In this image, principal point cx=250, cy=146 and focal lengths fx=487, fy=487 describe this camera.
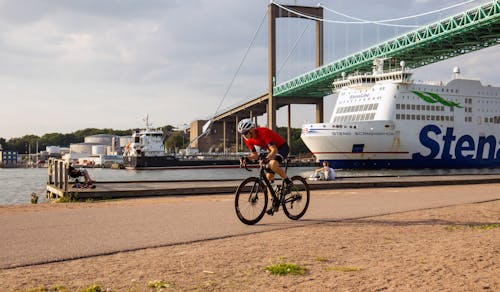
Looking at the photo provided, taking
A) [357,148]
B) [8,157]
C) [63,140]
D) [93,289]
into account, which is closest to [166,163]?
[357,148]

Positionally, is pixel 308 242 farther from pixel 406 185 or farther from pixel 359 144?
pixel 359 144

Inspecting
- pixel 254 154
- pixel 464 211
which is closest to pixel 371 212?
pixel 464 211

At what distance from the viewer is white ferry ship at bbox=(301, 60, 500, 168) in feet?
120

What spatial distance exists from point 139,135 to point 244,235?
6220 centimetres

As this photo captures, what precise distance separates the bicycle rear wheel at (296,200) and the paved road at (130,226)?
0.54 feet

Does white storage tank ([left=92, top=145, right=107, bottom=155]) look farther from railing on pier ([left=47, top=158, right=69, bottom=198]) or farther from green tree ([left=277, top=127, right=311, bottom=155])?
railing on pier ([left=47, top=158, right=69, bottom=198])

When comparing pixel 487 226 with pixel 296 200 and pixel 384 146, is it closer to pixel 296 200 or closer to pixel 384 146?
pixel 296 200

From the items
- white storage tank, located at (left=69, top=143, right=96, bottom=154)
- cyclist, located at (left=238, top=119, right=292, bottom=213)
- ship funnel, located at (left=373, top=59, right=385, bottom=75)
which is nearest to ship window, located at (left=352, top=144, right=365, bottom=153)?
ship funnel, located at (left=373, top=59, right=385, bottom=75)

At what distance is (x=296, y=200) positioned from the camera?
7242mm

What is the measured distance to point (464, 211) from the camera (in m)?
8.23

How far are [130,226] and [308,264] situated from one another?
10.2ft

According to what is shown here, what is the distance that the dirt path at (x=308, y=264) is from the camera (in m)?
3.54

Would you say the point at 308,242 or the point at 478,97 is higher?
the point at 478,97

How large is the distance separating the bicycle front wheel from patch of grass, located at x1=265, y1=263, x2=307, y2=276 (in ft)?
8.52
